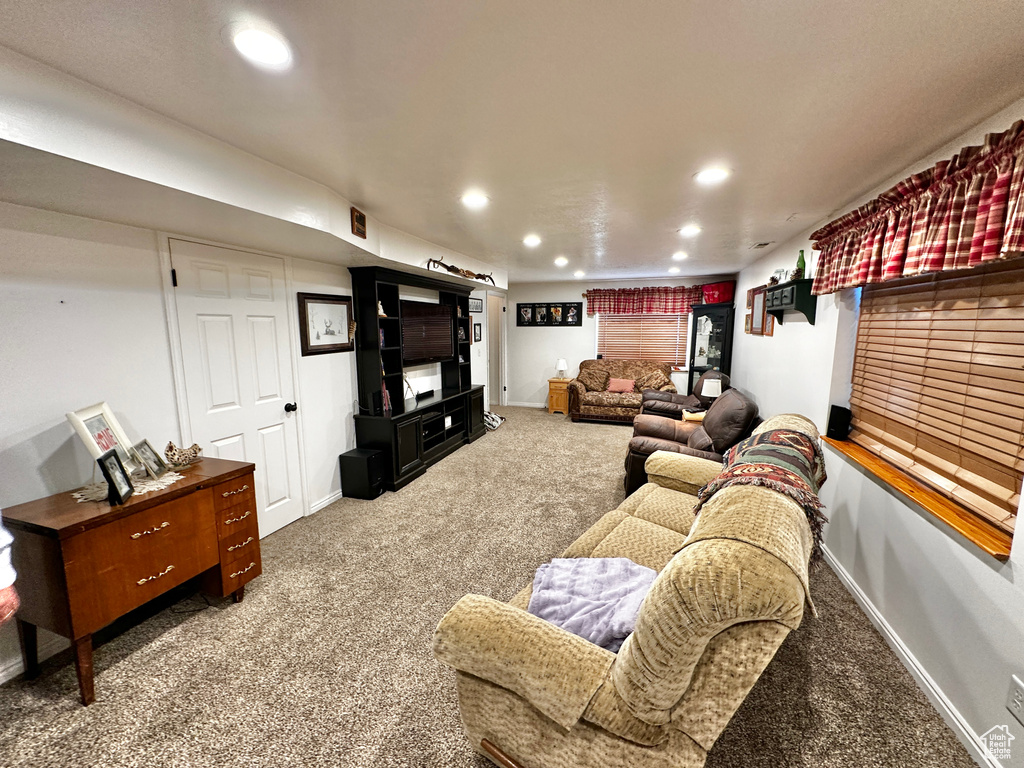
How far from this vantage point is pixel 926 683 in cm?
154

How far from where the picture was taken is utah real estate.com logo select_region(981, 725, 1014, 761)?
121cm

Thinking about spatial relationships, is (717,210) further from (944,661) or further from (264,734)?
(264,734)

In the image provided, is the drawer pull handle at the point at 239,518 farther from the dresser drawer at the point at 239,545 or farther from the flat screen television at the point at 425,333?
the flat screen television at the point at 425,333

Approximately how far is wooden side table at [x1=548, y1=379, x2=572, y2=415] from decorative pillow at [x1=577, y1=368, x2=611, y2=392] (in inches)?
11.0

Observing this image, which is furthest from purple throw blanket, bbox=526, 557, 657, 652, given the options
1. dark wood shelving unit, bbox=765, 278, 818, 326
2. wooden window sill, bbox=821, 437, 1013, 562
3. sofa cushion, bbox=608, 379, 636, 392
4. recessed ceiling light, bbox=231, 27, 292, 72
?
sofa cushion, bbox=608, 379, 636, 392

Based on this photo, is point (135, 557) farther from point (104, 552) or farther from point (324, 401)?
point (324, 401)

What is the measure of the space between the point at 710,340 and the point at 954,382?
4.07 metres

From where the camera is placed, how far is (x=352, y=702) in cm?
152

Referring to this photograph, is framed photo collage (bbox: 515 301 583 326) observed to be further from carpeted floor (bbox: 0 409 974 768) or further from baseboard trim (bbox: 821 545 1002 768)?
baseboard trim (bbox: 821 545 1002 768)

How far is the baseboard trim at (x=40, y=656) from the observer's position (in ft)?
5.25

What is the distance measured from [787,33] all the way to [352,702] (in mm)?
2560

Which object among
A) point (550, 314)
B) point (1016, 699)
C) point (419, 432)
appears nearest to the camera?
point (1016, 699)

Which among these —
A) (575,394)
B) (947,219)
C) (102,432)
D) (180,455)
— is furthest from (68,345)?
(575,394)

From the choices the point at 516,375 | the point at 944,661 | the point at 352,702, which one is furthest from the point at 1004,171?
the point at 516,375
